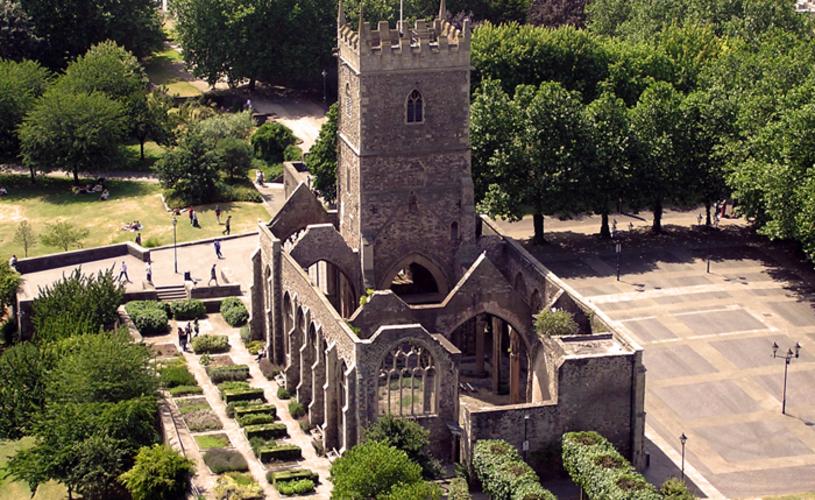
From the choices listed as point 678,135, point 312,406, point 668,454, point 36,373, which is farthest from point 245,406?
point 678,135

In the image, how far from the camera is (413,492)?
6744 centimetres

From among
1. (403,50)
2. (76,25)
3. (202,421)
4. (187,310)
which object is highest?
(403,50)

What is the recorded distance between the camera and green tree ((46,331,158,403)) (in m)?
78.1

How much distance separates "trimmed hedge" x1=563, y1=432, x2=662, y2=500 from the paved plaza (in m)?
5.61

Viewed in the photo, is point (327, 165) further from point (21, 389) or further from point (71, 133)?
point (21, 389)

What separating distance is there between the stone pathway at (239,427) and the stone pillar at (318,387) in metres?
1.03

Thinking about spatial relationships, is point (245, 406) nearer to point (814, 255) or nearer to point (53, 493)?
point (53, 493)

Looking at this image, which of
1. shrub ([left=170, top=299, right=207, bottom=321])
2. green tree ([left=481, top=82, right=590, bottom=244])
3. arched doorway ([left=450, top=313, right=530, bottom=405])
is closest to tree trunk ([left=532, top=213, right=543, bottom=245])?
green tree ([left=481, top=82, right=590, bottom=244])

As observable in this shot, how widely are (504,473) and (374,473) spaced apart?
5772mm

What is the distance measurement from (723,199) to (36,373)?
48.1 m

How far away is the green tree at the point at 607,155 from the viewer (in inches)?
3996

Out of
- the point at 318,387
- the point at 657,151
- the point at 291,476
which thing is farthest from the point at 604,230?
the point at 291,476

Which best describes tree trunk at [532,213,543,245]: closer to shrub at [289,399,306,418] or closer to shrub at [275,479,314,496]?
shrub at [289,399,306,418]

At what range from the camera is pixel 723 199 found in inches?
4171
